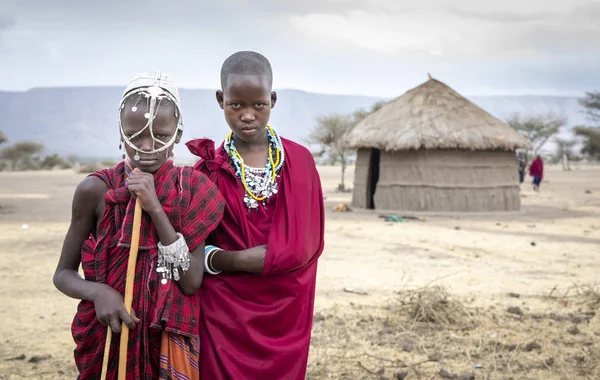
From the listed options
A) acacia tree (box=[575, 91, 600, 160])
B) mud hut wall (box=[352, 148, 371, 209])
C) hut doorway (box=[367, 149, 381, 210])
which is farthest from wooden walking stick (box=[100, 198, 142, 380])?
acacia tree (box=[575, 91, 600, 160])

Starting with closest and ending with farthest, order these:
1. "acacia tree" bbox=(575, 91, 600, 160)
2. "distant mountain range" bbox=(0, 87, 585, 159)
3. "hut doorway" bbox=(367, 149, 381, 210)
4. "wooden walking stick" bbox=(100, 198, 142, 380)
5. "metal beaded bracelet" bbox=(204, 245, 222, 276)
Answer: "wooden walking stick" bbox=(100, 198, 142, 380) → "metal beaded bracelet" bbox=(204, 245, 222, 276) → "hut doorway" bbox=(367, 149, 381, 210) → "acacia tree" bbox=(575, 91, 600, 160) → "distant mountain range" bbox=(0, 87, 585, 159)

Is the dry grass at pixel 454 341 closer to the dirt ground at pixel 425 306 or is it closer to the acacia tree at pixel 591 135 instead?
the dirt ground at pixel 425 306

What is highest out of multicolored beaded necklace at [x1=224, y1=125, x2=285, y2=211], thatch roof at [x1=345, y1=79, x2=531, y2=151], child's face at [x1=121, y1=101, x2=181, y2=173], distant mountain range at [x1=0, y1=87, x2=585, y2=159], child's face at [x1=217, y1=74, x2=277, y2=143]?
distant mountain range at [x1=0, y1=87, x2=585, y2=159]

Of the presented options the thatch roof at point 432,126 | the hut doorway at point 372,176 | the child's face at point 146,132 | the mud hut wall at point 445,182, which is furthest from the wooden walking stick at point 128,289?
the hut doorway at point 372,176

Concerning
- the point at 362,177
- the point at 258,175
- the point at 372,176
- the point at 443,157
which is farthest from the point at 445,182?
the point at 258,175

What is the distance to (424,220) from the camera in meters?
11.6

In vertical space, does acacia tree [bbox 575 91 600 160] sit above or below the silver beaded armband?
above

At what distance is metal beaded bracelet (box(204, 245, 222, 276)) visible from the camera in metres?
1.90

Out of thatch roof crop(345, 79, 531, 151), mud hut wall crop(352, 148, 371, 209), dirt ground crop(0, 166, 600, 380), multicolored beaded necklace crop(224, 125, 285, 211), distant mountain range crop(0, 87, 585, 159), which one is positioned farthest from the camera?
distant mountain range crop(0, 87, 585, 159)

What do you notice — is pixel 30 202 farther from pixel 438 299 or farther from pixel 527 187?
pixel 527 187

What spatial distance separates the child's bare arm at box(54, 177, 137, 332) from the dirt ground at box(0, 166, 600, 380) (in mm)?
2015

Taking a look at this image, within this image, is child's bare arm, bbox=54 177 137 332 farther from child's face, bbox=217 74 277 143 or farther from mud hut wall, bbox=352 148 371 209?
mud hut wall, bbox=352 148 371 209

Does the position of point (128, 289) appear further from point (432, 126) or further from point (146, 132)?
point (432, 126)

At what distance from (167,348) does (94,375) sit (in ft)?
0.77
